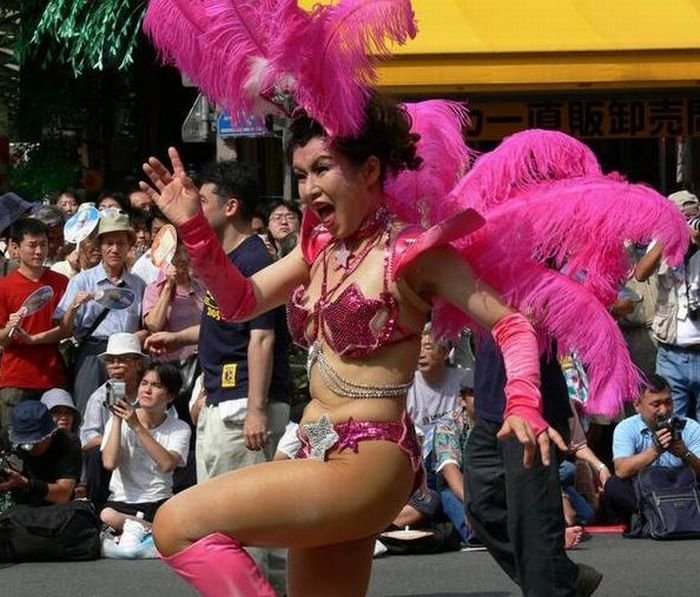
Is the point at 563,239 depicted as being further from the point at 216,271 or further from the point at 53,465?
the point at 53,465

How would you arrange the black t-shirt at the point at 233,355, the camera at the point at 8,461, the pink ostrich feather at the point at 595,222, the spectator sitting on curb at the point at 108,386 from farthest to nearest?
the spectator sitting on curb at the point at 108,386 → the camera at the point at 8,461 → the black t-shirt at the point at 233,355 → the pink ostrich feather at the point at 595,222

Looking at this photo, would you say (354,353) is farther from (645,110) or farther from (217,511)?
(645,110)

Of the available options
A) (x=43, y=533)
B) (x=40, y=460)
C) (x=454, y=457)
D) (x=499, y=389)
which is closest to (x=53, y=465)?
(x=40, y=460)

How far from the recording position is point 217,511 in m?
3.88

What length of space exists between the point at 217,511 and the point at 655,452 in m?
5.18

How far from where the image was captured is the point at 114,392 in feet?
28.2

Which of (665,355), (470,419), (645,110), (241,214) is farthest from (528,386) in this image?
(645,110)

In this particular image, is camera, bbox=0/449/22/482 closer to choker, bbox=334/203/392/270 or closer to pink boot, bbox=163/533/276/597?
choker, bbox=334/203/392/270

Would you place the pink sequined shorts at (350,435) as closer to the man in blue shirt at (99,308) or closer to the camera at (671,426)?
the camera at (671,426)

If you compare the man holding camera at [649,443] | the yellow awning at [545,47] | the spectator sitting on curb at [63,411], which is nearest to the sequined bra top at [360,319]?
the man holding camera at [649,443]

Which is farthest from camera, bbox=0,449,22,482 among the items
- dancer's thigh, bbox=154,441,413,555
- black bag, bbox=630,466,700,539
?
dancer's thigh, bbox=154,441,413,555

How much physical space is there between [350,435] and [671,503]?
482 cm

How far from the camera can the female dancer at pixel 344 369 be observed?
389 centimetres

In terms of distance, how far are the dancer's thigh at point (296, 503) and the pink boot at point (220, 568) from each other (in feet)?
0.10
